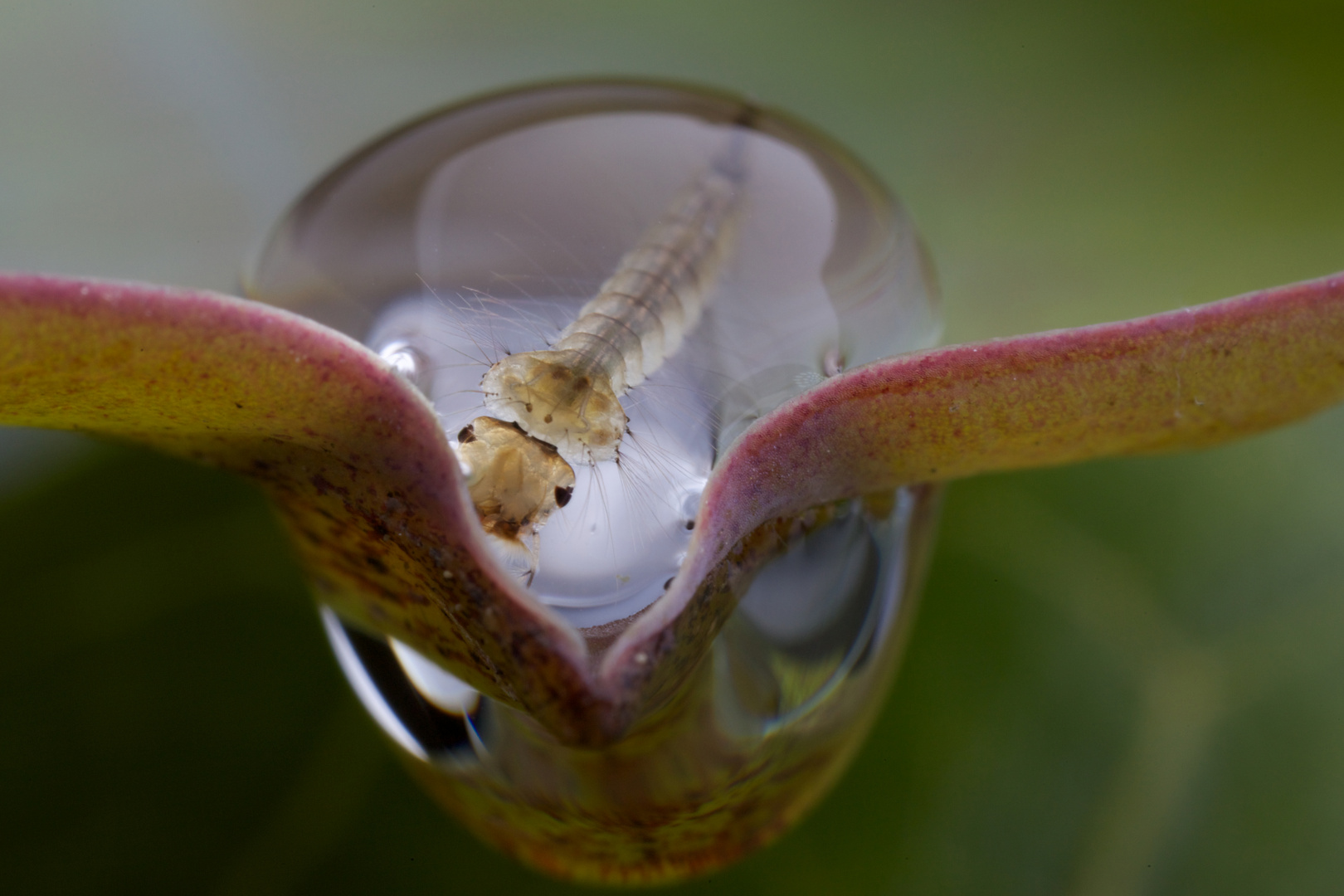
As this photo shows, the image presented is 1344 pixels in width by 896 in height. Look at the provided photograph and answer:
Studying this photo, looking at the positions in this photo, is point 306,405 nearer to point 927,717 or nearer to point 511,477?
point 511,477

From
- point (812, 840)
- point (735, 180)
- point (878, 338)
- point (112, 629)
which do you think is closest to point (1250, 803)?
point (812, 840)

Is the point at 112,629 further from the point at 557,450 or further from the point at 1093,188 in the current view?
the point at 1093,188

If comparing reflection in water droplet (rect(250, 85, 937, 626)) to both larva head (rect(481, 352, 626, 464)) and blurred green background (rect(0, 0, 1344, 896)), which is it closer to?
larva head (rect(481, 352, 626, 464))

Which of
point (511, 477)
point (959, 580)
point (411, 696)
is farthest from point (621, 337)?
point (959, 580)

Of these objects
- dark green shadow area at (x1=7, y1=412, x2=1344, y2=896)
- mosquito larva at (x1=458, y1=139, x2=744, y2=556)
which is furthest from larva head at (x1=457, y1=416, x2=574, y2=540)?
dark green shadow area at (x1=7, y1=412, x2=1344, y2=896)

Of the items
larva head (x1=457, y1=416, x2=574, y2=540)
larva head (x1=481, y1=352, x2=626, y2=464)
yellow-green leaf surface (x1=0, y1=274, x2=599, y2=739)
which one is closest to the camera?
yellow-green leaf surface (x1=0, y1=274, x2=599, y2=739)

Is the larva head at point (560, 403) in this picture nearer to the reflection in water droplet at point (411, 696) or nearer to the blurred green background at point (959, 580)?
the reflection in water droplet at point (411, 696)
